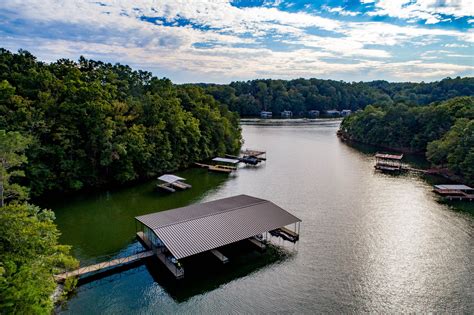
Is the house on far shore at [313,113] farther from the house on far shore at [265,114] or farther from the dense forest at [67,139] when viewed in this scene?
the dense forest at [67,139]

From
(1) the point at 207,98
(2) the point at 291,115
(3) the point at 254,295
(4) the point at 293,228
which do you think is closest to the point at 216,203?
(4) the point at 293,228

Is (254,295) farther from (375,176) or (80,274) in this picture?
(375,176)

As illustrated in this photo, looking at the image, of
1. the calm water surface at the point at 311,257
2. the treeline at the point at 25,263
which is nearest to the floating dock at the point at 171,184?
the calm water surface at the point at 311,257

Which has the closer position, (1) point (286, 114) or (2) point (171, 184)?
(2) point (171, 184)

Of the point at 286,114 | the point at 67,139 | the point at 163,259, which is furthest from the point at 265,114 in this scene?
the point at 163,259

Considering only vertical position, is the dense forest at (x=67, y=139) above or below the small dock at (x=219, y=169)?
above

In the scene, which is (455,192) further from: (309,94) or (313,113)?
(309,94)
